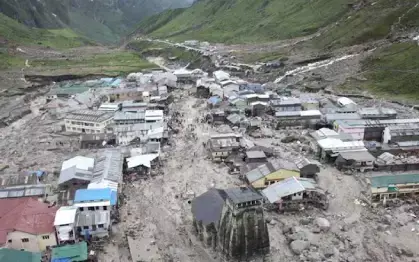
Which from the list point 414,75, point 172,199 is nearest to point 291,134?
point 172,199

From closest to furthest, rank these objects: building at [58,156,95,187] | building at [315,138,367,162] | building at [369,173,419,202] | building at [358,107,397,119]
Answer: building at [369,173,419,202] → building at [58,156,95,187] → building at [315,138,367,162] → building at [358,107,397,119]

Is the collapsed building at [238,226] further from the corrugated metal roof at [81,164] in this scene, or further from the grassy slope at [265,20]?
the grassy slope at [265,20]

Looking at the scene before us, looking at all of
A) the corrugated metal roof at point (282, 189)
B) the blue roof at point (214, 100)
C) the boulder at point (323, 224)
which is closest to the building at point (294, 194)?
the corrugated metal roof at point (282, 189)

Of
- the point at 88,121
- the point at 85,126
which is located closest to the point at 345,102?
the point at 88,121

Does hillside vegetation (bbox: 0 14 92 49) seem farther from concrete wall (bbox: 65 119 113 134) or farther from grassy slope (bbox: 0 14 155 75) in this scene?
concrete wall (bbox: 65 119 113 134)

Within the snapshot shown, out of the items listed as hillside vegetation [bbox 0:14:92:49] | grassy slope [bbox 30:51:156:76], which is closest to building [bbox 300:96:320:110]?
grassy slope [bbox 30:51:156:76]

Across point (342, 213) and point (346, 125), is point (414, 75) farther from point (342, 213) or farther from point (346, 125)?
point (342, 213)
